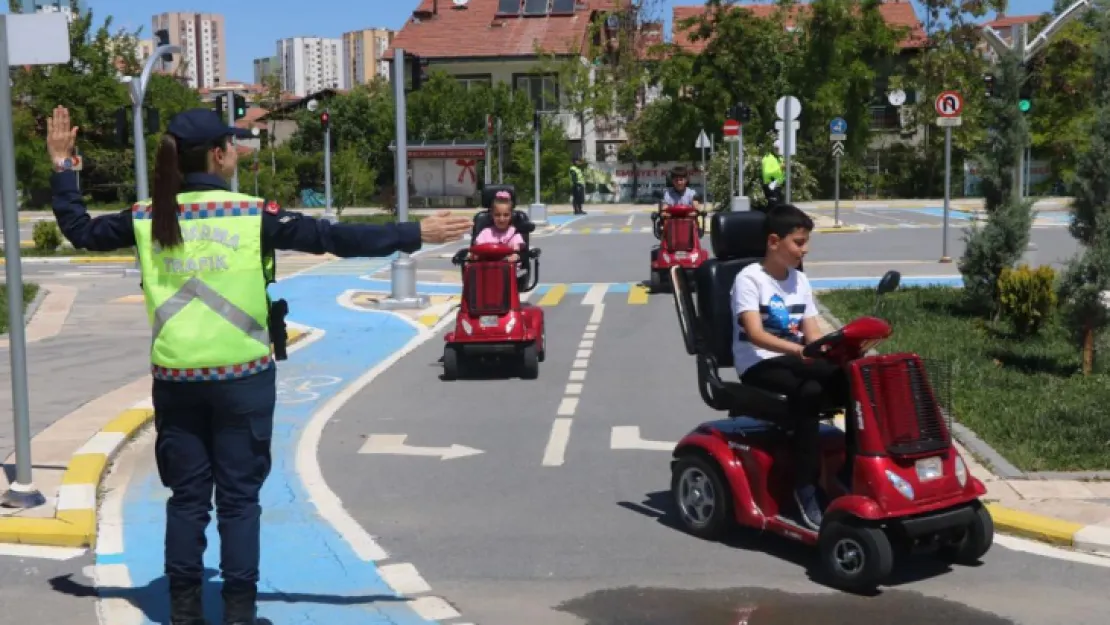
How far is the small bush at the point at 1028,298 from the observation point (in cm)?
1301

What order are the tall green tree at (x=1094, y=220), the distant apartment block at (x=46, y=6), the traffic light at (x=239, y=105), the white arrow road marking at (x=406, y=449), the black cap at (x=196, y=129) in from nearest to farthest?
the black cap at (x=196, y=129) → the distant apartment block at (x=46, y=6) → the white arrow road marking at (x=406, y=449) → the tall green tree at (x=1094, y=220) → the traffic light at (x=239, y=105)

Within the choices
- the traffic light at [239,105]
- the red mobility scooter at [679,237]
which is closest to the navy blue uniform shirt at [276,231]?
the red mobility scooter at [679,237]

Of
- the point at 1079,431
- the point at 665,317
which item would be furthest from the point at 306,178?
the point at 1079,431

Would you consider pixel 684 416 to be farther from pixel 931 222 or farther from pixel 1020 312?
pixel 931 222

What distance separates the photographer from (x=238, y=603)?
207 inches

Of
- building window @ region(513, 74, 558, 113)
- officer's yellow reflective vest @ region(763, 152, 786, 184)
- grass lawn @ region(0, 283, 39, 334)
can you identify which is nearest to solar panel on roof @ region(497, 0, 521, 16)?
building window @ region(513, 74, 558, 113)

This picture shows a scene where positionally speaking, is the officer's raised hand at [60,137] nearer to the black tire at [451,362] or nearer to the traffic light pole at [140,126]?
the black tire at [451,362]

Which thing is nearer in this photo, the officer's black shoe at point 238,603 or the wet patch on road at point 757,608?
the officer's black shoe at point 238,603

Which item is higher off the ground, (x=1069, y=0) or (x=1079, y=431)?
(x=1069, y=0)

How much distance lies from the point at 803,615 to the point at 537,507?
2.26 metres

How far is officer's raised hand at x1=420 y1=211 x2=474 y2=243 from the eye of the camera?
5691 mm

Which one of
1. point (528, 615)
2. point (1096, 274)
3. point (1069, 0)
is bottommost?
point (528, 615)

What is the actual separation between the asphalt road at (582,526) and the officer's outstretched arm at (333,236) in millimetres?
1643

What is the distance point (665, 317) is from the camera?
16.8 meters
